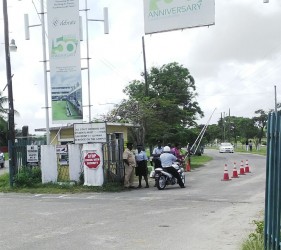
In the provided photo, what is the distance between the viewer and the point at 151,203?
44.2ft

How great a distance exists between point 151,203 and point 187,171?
535 inches

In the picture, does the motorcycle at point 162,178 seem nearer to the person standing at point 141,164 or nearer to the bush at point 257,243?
the person standing at point 141,164

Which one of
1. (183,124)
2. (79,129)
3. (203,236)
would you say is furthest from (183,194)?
(183,124)

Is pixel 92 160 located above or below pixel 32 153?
below

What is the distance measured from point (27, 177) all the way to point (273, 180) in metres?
15.0

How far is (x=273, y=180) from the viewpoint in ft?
18.1

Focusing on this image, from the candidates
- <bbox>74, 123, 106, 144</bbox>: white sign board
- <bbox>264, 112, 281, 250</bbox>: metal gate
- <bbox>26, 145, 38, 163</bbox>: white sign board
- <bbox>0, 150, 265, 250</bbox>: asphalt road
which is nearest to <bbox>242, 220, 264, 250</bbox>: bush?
<bbox>264, 112, 281, 250</bbox>: metal gate

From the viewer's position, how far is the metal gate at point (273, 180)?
5.34 meters

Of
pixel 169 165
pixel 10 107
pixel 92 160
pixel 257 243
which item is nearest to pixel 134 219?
pixel 257 243

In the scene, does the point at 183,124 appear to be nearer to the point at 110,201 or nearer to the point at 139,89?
the point at 139,89

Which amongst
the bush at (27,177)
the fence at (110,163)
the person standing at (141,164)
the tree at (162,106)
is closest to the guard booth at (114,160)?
the fence at (110,163)

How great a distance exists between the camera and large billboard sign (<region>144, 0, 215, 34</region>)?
13.4 m

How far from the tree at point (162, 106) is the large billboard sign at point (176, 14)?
14.4 metres

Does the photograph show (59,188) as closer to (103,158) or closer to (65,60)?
(103,158)
